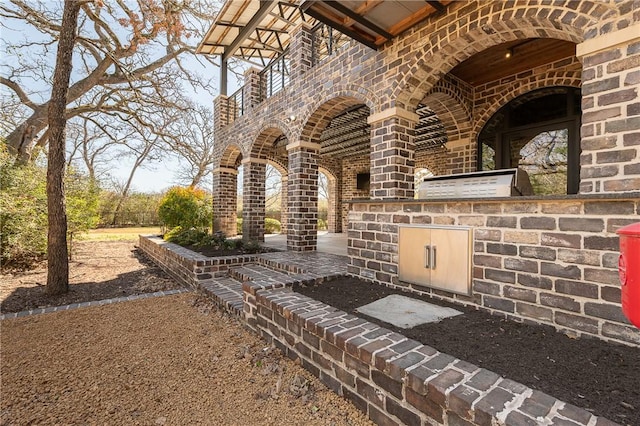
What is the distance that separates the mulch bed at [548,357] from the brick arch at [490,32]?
2.81 m

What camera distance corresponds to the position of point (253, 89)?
913 centimetres

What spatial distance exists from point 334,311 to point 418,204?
1.72 m

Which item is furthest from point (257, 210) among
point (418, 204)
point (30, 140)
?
point (30, 140)

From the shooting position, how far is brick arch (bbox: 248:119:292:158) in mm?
7539

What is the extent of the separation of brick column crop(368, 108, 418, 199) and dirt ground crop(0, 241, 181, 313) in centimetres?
435

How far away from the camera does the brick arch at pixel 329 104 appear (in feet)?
16.6

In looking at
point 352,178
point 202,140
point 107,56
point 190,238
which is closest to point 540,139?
A: point 190,238

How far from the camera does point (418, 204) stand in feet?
11.7

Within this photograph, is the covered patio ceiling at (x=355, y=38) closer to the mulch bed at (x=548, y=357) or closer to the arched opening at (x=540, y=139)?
the arched opening at (x=540, y=139)

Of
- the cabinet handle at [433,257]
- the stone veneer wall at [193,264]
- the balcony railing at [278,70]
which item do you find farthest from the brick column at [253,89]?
the cabinet handle at [433,257]

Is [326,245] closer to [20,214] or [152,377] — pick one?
[152,377]

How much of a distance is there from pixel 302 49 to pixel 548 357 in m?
7.08

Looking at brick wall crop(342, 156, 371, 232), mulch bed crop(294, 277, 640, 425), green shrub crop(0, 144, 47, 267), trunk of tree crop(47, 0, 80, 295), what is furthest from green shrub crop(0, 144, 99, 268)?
brick wall crop(342, 156, 371, 232)

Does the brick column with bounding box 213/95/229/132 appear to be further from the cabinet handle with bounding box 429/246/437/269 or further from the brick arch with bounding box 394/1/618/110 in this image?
the cabinet handle with bounding box 429/246/437/269
